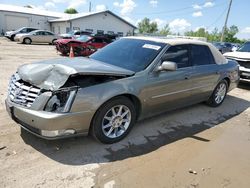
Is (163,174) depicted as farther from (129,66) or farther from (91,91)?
(129,66)

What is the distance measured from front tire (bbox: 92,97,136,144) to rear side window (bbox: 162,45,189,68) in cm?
121

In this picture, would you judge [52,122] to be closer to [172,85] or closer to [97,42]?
[172,85]

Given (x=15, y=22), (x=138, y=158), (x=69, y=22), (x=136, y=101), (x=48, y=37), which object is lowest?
(x=138, y=158)

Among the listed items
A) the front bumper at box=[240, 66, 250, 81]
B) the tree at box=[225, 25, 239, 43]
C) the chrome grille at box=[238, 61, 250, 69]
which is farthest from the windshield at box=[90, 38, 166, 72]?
the tree at box=[225, 25, 239, 43]

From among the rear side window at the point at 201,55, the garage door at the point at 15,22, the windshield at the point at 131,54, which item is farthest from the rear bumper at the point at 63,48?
the garage door at the point at 15,22

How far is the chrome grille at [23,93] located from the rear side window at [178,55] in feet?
7.57

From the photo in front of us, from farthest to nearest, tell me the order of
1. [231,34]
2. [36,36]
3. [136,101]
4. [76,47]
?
[231,34], [36,36], [76,47], [136,101]

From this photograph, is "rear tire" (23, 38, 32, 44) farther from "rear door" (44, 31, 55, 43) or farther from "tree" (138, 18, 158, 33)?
"tree" (138, 18, 158, 33)

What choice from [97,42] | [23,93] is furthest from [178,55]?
[97,42]

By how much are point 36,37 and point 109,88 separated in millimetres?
22907

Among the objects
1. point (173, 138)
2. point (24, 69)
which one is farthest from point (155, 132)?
point (24, 69)

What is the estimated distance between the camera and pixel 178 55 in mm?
4793

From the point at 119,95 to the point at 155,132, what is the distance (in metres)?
1.22

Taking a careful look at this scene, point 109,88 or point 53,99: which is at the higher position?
point 109,88
